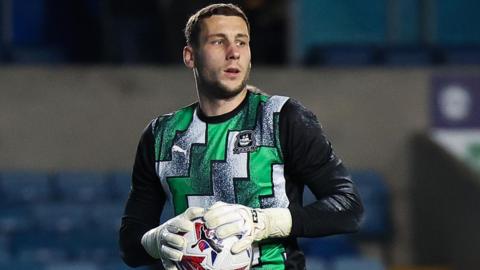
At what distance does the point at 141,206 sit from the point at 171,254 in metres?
0.39

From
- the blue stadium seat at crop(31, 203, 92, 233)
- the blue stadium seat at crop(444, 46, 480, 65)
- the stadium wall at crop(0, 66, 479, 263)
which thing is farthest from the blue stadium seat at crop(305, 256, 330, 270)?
the blue stadium seat at crop(444, 46, 480, 65)

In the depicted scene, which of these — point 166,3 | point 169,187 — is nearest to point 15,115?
point 166,3

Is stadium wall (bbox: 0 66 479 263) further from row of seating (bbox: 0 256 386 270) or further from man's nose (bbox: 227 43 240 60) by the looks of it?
man's nose (bbox: 227 43 240 60)

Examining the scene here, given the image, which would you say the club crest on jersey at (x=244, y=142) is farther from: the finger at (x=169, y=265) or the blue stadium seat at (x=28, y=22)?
the blue stadium seat at (x=28, y=22)

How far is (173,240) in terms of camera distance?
3.75 meters

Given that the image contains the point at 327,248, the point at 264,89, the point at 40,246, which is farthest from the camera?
the point at 264,89

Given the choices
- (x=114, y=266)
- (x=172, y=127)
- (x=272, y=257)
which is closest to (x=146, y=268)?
(x=114, y=266)

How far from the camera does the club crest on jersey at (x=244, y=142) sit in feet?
12.7

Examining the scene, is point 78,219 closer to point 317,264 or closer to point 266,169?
point 317,264

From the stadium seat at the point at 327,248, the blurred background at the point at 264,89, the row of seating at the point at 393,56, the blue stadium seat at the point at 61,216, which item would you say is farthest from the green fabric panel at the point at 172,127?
the row of seating at the point at 393,56

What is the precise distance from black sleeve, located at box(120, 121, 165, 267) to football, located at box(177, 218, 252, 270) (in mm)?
384

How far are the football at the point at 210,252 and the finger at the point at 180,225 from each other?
1 cm

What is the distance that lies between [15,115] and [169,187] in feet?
23.3

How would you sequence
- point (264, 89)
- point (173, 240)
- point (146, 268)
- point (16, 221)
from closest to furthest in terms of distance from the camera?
point (173, 240)
point (146, 268)
point (16, 221)
point (264, 89)
